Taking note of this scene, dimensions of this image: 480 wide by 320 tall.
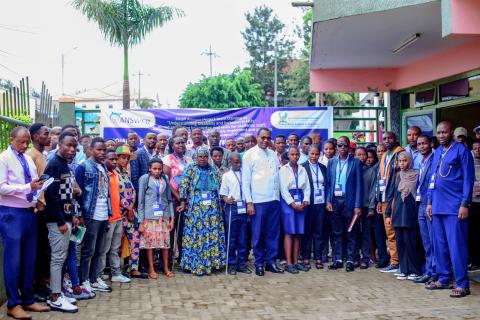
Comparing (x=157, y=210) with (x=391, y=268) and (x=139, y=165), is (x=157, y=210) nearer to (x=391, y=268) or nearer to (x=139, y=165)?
(x=139, y=165)

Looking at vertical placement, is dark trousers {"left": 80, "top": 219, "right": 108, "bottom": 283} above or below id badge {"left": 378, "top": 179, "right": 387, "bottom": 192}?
below

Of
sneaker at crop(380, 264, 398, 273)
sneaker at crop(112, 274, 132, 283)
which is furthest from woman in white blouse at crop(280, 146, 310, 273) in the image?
sneaker at crop(112, 274, 132, 283)

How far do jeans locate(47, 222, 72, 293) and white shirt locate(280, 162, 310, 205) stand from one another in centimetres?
320

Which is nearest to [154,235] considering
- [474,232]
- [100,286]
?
[100,286]

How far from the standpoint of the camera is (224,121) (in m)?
11.1

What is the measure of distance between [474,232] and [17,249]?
19.9 feet

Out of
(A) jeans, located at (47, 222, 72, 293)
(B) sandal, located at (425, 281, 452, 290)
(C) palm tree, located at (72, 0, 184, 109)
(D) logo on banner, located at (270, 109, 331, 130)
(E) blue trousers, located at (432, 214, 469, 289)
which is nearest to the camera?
(A) jeans, located at (47, 222, 72, 293)

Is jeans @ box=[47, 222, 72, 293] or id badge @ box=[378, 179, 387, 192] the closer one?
jeans @ box=[47, 222, 72, 293]

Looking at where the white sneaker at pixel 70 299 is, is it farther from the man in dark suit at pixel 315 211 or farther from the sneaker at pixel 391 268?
the sneaker at pixel 391 268

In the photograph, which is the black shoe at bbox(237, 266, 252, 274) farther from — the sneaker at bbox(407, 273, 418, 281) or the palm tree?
the palm tree

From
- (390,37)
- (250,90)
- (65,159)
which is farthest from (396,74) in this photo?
(250,90)

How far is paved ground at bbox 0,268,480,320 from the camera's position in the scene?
18.4 feet

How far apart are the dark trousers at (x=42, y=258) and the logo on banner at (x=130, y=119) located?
5.15 meters

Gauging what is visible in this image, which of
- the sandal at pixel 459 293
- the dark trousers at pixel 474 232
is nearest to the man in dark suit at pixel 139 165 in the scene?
the sandal at pixel 459 293
